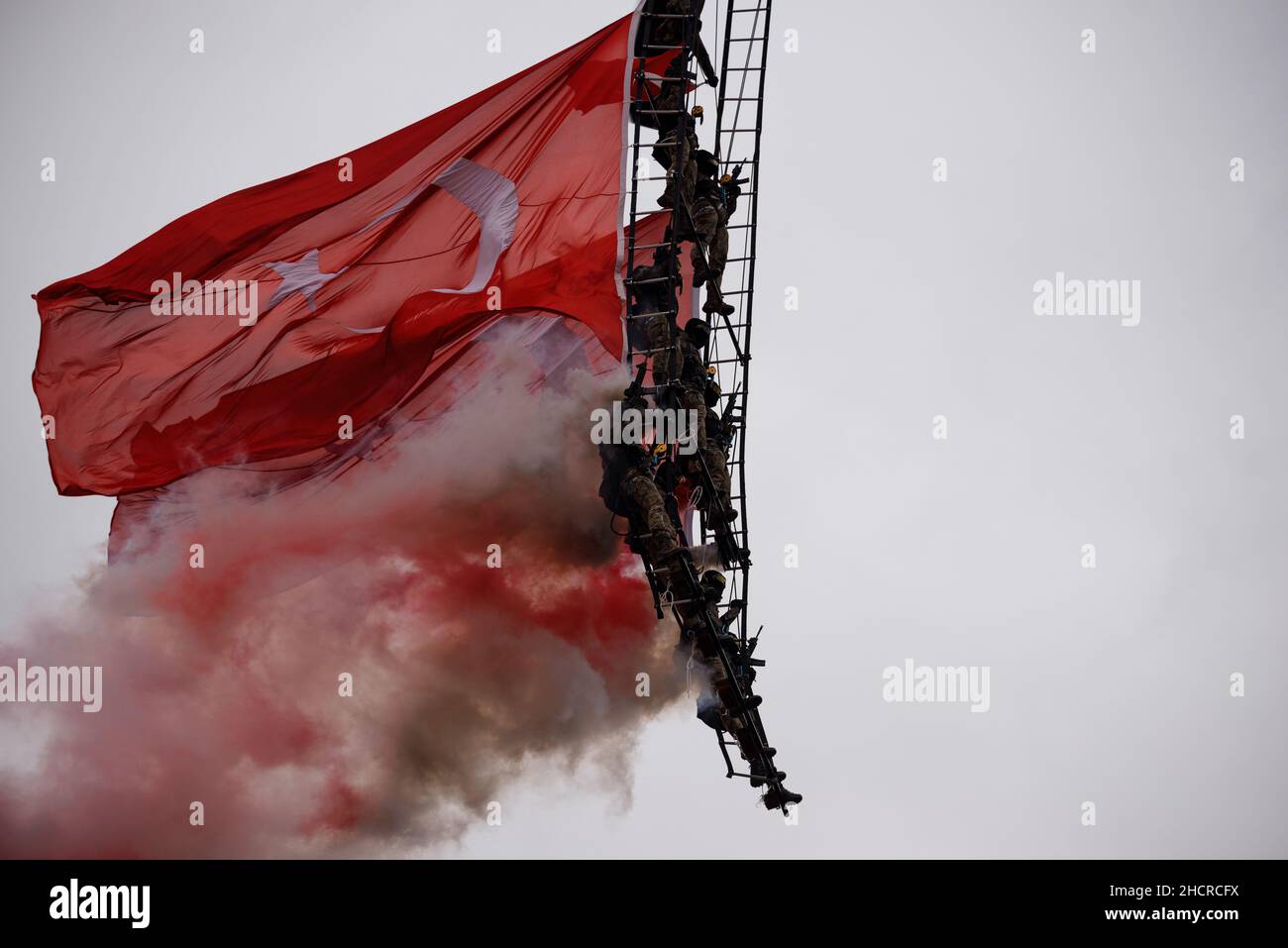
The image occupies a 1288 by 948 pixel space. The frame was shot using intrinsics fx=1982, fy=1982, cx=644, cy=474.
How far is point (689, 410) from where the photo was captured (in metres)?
32.0

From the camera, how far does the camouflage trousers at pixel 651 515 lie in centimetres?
3081

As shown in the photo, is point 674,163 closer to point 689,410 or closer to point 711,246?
point 711,246

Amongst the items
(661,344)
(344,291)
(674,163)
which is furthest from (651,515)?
(344,291)

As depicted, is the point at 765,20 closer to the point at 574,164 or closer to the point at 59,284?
the point at 574,164

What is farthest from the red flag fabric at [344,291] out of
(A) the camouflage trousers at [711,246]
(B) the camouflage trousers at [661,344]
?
(A) the camouflage trousers at [711,246]

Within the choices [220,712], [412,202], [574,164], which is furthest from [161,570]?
[574,164]

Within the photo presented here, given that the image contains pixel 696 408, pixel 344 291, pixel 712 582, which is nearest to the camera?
pixel 712 582

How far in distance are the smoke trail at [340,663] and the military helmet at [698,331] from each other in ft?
8.21

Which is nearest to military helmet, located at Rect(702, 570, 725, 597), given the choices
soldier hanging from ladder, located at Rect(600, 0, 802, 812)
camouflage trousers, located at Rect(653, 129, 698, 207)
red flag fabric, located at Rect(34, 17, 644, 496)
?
soldier hanging from ladder, located at Rect(600, 0, 802, 812)

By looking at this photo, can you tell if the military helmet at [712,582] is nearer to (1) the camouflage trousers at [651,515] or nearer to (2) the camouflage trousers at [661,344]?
(1) the camouflage trousers at [651,515]

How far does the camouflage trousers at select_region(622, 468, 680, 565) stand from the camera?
30812 mm

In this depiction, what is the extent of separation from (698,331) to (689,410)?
162 cm

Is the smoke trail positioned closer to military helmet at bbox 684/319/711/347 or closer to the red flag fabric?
the red flag fabric

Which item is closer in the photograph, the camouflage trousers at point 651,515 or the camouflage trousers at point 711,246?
the camouflage trousers at point 651,515
